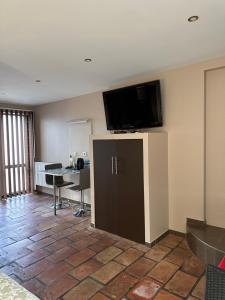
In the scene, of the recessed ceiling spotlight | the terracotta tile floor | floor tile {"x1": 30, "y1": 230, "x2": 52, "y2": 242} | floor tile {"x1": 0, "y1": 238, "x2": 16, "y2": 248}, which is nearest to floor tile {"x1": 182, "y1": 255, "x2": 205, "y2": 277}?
the terracotta tile floor

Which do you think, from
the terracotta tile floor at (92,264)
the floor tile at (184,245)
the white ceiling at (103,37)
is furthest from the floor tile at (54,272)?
the white ceiling at (103,37)

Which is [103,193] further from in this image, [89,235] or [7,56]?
[7,56]

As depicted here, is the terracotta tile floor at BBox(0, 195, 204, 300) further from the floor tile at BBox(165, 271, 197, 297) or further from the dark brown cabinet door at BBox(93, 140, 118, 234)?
the dark brown cabinet door at BBox(93, 140, 118, 234)

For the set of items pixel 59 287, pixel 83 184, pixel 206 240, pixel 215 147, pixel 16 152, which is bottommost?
pixel 59 287

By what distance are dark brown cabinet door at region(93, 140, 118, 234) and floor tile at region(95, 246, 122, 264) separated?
432 mm

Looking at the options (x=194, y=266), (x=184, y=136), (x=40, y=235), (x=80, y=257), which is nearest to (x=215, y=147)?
(x=184, y=136)

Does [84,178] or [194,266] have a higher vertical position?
[84,178]

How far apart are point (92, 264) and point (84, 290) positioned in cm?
44

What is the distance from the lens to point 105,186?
337 cm

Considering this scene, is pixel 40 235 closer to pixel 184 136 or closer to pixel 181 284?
pixel 181 284

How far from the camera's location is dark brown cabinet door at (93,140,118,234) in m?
3.26

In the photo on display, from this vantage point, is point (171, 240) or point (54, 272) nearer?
point (54, 272)

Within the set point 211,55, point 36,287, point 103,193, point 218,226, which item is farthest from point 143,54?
point 36,287

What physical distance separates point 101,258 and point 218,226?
166 centimetres
